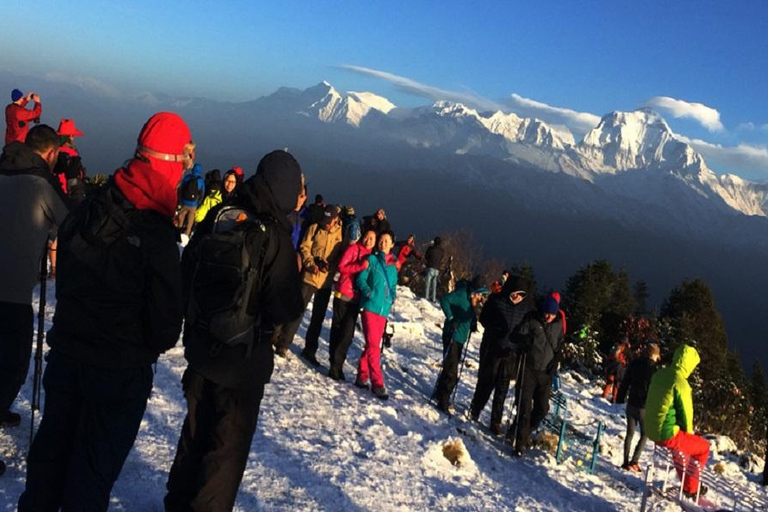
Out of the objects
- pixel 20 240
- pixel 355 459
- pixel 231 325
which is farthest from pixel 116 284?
pixel 355 459

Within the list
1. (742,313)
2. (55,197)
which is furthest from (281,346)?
(742,313)

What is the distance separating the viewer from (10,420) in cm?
399

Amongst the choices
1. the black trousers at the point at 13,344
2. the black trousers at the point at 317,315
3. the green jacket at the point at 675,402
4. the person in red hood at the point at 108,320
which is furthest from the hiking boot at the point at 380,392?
the person in red hood at the point at 108,320

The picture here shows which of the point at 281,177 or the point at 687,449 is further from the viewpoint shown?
the point at 687,449

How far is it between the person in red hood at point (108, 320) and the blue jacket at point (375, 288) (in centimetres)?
431

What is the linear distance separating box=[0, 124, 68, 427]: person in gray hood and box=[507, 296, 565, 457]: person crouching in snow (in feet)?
17.1

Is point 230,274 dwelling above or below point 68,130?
below

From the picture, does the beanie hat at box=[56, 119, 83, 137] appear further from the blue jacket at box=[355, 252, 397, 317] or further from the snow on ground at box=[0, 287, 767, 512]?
the blue jacket at box=[355, 252, 397, 317]

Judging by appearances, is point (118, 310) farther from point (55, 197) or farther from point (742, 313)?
point (742, 313)

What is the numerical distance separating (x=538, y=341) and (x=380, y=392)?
2.02m

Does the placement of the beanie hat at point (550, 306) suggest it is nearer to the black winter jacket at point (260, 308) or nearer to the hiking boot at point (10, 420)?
the black winter jacket at point (260, 308)

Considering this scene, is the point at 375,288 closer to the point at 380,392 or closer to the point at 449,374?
the point at 380,392

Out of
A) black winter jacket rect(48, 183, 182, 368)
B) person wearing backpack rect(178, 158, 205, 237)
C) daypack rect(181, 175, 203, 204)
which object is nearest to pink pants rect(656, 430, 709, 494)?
black winter jacket rect(48, 183, 182, 368)

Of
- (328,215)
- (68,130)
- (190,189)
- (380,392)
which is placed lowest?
(380,392)
